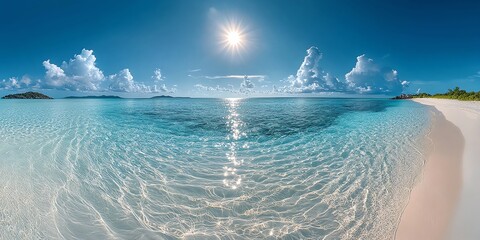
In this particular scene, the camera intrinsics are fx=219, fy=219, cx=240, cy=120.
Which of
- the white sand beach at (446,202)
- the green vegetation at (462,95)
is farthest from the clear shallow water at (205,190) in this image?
the green vegetation at (462,95)

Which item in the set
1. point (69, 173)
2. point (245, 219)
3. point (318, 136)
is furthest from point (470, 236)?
point (69, 173)

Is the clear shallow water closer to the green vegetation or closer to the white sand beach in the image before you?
the white sand beach

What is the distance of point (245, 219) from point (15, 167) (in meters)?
9.73

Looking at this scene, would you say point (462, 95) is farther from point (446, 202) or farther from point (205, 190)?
point (205, 190)

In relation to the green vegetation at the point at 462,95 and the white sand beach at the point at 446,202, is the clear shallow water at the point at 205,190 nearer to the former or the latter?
the white sand beach at the point at 446,202

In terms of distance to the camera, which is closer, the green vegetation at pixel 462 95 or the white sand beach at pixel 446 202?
the white sand beach at pixel 446 202

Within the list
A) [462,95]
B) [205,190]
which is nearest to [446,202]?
[205,190]

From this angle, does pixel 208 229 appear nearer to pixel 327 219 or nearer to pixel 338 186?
pixel 327 219

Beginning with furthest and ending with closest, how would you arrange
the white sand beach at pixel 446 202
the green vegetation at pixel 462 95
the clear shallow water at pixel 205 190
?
1. the green vegetation at pixel 462 95
2. the clear shallow water at pixel 205 190
3. the white sand beach at pixel 446 202

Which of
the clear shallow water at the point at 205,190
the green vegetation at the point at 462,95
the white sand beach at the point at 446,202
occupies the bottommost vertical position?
the clear shallow water at the point at 205,190

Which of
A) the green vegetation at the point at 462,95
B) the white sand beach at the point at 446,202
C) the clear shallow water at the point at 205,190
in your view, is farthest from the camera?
the green vegetation at the point at 462,95

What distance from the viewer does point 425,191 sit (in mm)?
6277

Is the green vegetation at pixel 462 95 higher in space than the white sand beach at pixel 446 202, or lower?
higher

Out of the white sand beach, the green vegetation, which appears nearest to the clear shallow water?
the white sand beach
